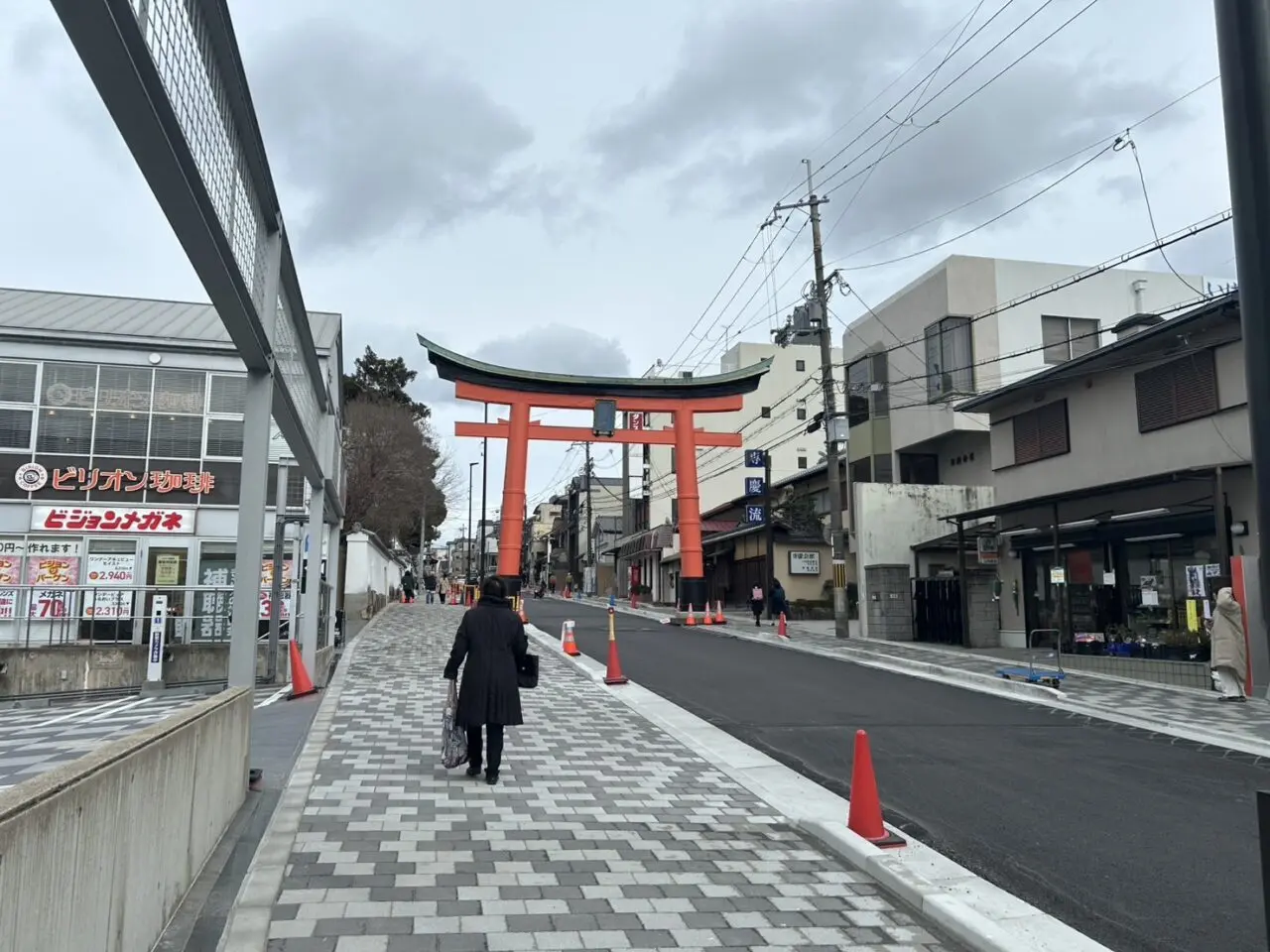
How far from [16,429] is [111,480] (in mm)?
2340

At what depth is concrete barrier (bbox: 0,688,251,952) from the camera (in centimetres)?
274

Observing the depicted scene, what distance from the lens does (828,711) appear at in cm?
1280

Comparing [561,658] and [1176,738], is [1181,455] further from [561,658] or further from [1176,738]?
[561,658]

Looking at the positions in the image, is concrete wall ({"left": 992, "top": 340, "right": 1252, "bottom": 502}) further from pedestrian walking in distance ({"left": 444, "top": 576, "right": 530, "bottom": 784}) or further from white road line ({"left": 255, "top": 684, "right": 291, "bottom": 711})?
white road line ({"left": 255, "top": 684, "right": 291, "bottom": 711})

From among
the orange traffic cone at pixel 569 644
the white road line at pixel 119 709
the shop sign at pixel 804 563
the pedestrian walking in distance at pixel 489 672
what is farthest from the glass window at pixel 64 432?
the shop sign at pixel 804 563

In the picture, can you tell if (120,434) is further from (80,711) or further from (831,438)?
(831,438)

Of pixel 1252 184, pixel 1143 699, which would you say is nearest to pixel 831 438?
pixel 1143 699

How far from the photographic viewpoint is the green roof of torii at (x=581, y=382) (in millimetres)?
31500

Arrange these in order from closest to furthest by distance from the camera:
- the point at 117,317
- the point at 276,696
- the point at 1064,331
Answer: the point at 276,696
the point at 117,317
the point at 1064,331

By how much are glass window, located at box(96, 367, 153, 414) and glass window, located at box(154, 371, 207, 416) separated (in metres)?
0.26

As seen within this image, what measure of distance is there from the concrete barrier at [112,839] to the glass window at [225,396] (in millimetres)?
19224

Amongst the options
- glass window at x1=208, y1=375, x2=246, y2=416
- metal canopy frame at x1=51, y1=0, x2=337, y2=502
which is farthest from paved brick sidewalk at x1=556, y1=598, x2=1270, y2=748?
glass window at x1=208, y1=375, x2=246, y2=416

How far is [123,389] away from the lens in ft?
74.8

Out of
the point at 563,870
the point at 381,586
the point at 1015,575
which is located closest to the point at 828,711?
the point at 563,870
